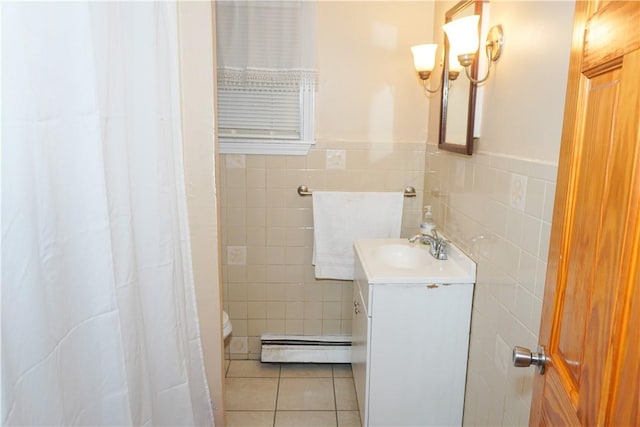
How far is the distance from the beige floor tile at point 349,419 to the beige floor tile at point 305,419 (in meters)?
0.03

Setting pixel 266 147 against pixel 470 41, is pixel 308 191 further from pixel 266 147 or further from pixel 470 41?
pixel 470 41

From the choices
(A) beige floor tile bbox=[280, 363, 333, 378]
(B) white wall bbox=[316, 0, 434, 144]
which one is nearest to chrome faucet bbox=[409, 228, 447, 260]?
(B) white wall bbox=[316, 0, 434, 144]

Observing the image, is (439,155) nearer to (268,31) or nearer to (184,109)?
(268,31)

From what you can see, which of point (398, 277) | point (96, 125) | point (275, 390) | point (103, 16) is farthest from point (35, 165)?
point (275, 390)

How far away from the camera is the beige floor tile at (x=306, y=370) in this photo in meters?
2.53

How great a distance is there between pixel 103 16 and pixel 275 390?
2037 mm

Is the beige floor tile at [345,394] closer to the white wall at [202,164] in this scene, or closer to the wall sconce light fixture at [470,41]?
the white wall at [202,164]

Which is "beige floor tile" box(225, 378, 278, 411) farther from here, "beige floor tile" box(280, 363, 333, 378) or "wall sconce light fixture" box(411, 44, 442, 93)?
"wall sconce light fixture" box(411, 44, 442, 93)

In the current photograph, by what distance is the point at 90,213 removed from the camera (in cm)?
85

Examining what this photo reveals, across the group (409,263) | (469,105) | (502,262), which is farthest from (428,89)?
(502,262)

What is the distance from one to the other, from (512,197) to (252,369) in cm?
185

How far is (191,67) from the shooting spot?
153 cm

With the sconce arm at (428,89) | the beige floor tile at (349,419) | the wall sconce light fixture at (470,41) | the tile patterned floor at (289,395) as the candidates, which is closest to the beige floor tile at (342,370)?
A: the tile patterned floor at (289,395)

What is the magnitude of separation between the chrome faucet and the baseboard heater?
0.93 metres
